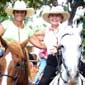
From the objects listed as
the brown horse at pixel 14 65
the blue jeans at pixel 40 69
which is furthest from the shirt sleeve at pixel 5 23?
the blue jeans at pixel 40 69

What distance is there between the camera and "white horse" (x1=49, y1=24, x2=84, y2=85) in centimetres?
371

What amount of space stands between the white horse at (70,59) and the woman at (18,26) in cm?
45

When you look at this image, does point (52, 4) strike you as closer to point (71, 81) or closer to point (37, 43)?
point (37, 43)

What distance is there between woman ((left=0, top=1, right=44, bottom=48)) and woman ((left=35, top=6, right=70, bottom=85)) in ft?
0.35

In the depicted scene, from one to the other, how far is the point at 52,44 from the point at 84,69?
1.47ft

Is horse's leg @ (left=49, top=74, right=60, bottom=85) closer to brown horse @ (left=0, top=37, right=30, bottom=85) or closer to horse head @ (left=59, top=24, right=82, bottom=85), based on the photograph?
horse head @ (left=59, top=24, right=82, bottom=85)

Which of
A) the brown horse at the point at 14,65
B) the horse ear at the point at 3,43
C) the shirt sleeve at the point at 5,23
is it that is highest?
the shirt sleeve at the point at 5,23

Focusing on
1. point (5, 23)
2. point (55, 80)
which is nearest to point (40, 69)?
point (55, 80)

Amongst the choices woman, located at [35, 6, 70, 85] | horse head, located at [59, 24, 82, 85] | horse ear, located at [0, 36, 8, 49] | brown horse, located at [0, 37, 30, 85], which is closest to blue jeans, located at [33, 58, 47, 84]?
woman, located at [35, 6, 70, 85]

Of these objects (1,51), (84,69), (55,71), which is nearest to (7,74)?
(1,51)

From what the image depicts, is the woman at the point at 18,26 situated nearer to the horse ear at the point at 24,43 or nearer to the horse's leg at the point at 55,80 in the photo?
the horse ear at the point at 24,43

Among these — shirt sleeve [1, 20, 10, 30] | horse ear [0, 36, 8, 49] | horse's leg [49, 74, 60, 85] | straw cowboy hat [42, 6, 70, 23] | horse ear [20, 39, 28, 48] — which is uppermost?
straw cowboy hat [42, 6, 70, 23]

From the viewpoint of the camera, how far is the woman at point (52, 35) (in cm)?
409

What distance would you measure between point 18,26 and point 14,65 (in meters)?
0.64
